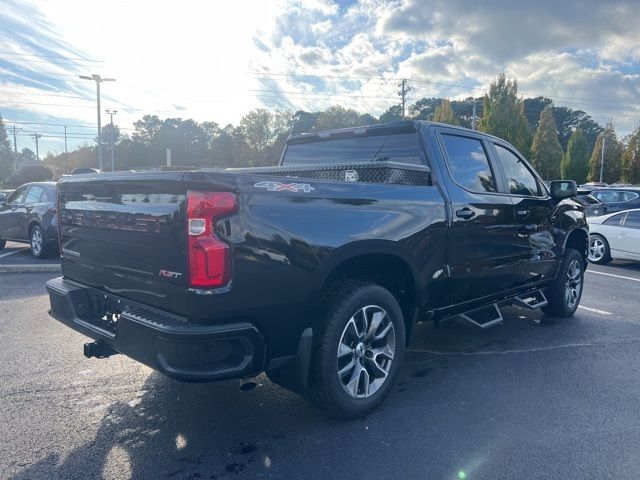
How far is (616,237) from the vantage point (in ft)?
34.2

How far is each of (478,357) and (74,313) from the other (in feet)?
11.3

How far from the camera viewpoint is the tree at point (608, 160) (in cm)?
4491

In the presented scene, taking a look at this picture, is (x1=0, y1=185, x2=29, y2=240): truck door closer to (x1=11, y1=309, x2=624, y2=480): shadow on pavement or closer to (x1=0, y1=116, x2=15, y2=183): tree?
(x1=11, y1=309, x2=624, y2=480): shadow on pavement

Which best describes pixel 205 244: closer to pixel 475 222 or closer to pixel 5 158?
pixel 475 222

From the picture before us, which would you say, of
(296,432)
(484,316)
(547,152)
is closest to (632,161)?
(547,152)

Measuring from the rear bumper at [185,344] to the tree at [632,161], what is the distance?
152 ft

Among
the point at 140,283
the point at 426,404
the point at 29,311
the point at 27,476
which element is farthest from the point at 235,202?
the point at 29,311

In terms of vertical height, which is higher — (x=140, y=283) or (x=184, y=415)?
(x=140, y=283)

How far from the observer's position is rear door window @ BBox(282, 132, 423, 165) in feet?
13.4

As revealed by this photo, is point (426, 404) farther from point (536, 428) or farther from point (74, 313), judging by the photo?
point (74, 313)

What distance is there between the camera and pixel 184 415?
3303mm

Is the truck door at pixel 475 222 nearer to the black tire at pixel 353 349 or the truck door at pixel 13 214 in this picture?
the black tire at pixel 353 349

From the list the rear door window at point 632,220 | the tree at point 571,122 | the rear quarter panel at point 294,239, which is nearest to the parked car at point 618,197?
the rear door window at point 632,220

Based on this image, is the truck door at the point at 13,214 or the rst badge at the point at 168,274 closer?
the rst badge at the point at 168,274
